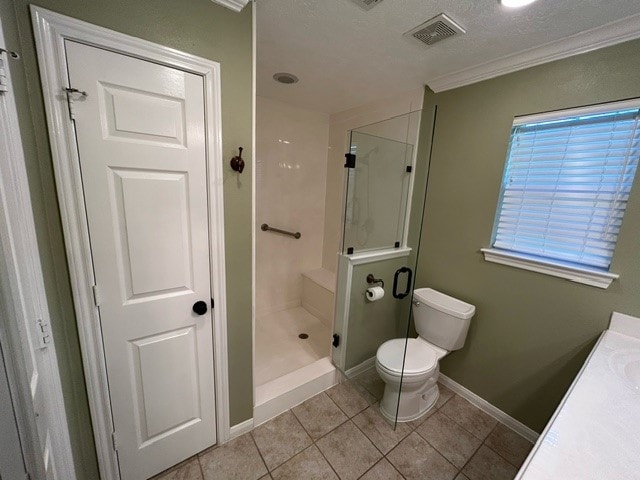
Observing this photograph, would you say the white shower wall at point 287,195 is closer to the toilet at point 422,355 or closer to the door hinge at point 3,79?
the toilet at point 422,355

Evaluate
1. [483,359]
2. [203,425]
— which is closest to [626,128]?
[483,359]

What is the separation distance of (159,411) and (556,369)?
7.46ft

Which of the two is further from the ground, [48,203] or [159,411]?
[48,203]

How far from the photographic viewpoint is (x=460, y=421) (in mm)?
1773

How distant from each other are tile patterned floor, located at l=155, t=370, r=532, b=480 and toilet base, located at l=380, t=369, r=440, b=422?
0.16 feet

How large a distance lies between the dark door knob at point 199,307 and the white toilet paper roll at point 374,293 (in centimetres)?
120

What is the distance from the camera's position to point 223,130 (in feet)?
3.96

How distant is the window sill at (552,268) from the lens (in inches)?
52.7

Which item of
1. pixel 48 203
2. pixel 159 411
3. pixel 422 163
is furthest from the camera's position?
pixel 422 163

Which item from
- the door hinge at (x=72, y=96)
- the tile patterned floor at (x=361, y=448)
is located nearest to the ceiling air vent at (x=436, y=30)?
the door hinge at (x=72, y=96)

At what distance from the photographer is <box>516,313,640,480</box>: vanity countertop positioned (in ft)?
2.15

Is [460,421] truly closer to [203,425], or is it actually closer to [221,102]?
[203,425]

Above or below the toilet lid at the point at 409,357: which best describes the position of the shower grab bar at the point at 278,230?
above

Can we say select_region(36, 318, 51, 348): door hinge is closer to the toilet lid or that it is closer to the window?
the toilet lid
